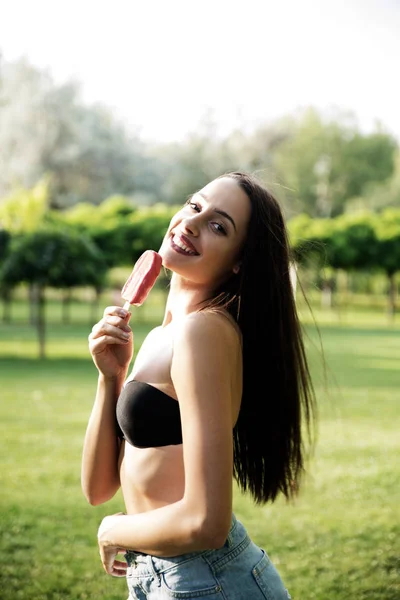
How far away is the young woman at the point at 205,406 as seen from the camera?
1330 mm

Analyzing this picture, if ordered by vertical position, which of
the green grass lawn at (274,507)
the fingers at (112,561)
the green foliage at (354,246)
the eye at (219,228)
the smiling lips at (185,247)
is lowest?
the green foliage at (354,246)

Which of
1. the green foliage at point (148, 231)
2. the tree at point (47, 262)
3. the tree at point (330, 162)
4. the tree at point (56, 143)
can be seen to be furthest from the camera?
the tree at point (330, 162)

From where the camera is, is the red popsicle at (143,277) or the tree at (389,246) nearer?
the red popsicle at (143,277)

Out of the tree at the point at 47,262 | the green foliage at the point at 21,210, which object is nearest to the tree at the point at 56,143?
the green foliage at the point at 21,210

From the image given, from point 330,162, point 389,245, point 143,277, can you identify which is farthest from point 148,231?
point 330,162

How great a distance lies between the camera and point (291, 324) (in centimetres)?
156

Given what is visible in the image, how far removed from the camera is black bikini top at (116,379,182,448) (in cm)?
142

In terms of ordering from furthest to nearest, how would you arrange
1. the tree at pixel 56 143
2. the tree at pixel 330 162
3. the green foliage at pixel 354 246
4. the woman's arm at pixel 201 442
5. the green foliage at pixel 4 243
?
the tree at pixel 330 162
the tree at pixel 56 143
the green foliage at pixel 354 246
the green foliage at pixel 4 243
the woman's arm at pixel 201 442

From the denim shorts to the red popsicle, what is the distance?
465 millimetres

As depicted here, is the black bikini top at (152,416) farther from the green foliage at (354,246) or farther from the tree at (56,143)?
the tree at (56,143)

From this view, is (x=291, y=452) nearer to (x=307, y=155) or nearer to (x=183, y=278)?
(x=183, y=278)

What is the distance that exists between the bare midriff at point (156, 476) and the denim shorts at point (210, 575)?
9 centimetres

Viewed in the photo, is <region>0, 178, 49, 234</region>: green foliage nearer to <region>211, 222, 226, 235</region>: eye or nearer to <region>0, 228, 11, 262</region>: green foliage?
<region>0, 228, 11, 262</region>: green foliage

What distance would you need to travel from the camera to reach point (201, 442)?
131 cm
